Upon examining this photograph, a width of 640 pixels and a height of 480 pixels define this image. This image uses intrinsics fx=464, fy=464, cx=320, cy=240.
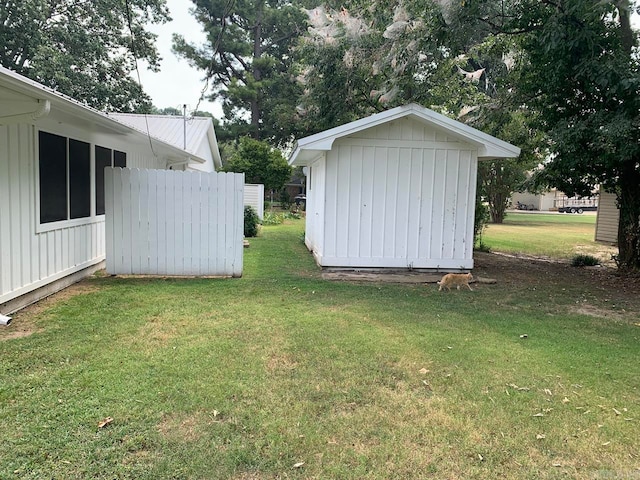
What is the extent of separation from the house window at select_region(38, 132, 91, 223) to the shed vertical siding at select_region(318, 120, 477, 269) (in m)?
3.86

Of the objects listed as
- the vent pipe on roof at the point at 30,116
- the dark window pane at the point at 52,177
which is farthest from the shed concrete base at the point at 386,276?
the vent pipe on roof at the point at 30,116

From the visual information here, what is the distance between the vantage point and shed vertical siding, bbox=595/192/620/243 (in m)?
15.9

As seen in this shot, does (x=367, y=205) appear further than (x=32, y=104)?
Yes

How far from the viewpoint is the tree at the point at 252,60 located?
28.5 metres

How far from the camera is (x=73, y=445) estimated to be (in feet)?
8.58

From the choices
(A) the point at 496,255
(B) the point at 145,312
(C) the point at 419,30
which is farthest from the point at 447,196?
(B) the point at 145,312

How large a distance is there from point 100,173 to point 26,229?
2603mm

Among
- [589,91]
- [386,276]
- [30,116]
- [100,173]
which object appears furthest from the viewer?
[386,276]

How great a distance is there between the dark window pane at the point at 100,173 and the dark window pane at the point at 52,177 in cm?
123

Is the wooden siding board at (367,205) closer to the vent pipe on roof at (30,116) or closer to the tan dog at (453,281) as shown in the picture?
the tan dog at (453,281)

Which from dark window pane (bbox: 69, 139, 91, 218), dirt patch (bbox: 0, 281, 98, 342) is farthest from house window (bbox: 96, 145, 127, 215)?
dirt patch (bbox: 0, 281, 98, 342)

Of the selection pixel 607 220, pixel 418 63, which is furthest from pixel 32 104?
pixel 607 220

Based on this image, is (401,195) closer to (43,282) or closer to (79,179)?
(79,179)

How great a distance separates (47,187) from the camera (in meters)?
5.95
